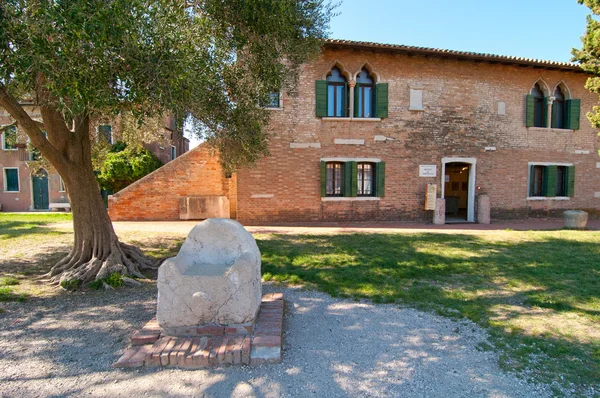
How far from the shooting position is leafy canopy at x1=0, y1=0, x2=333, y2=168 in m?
3.57

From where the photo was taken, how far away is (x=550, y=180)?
1372 cm

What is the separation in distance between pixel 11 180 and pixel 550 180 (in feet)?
102

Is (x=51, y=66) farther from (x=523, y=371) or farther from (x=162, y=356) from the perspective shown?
(x=523, y=371)

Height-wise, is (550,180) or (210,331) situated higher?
(550,180)

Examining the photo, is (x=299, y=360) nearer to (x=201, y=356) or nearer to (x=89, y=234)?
(x=201, y=356)

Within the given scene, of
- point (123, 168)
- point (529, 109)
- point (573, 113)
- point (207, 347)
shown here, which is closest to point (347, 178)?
point (529, 109)

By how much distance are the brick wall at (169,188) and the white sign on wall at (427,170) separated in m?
7.58

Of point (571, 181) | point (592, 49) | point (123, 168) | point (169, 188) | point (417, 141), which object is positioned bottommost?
point (169, 188)

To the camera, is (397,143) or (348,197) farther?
(397,143)

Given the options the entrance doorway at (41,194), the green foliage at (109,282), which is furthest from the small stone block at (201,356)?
the entrance doorway at (41,194)

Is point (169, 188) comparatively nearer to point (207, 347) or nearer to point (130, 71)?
point (130, 71)

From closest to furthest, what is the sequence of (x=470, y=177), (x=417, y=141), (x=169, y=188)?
(x=417, y=141) < (x=169, y=188) < (x=470, y=177)

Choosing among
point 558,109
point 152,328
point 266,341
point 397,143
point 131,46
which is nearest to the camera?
point 266,341

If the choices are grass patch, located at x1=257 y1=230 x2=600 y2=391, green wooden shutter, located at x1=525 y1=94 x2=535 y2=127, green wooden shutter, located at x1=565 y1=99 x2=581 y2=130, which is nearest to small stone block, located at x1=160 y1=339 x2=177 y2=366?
grass patch, located at x1=257 y1=230 x2=600 y2=391
